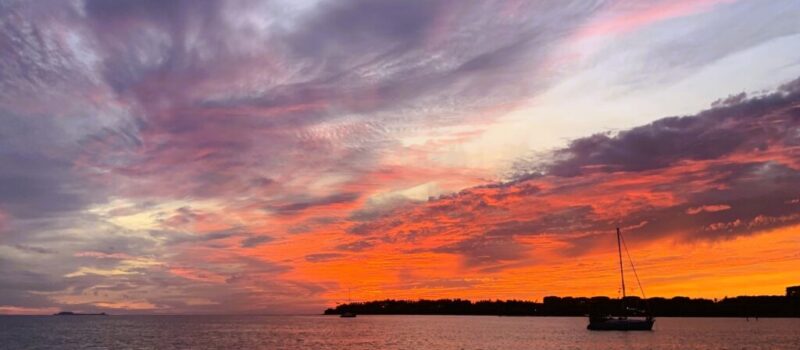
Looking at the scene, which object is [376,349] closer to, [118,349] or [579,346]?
[579,346]

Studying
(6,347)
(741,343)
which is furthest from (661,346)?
(6,347)

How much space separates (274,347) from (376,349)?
983 inches

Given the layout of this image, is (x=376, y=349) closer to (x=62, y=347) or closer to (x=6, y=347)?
(x=62, y=347)

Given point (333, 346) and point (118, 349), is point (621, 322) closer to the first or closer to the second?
point (333, 346)

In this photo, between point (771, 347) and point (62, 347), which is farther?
point (62, 347)

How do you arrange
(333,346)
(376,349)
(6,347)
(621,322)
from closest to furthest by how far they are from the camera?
(376,349), (333,346), (6,347), (621,322)

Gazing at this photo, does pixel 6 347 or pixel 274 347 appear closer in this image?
pixel 274 347

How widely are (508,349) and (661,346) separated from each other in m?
34.0

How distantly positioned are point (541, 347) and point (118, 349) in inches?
3583

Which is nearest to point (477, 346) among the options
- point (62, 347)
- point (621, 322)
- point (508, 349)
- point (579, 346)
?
point (508, 349)

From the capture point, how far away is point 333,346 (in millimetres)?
145250

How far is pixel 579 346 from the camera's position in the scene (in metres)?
143

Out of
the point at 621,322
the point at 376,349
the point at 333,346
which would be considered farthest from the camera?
the point at 621,322

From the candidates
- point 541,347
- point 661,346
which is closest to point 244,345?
point 541,347
